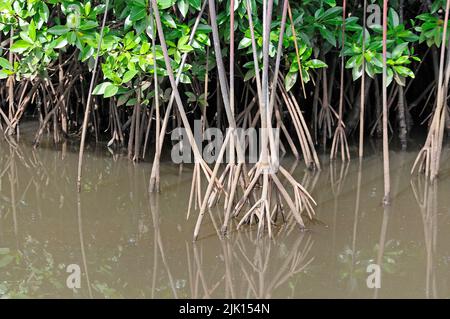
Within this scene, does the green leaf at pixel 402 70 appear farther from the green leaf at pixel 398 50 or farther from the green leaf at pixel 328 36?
the green leaf at pixel 328 36

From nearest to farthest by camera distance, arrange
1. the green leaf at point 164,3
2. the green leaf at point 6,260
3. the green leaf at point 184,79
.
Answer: the green leaf at point 6,260 < the green leaf at point 164,3 < the green leaf at point 184,79

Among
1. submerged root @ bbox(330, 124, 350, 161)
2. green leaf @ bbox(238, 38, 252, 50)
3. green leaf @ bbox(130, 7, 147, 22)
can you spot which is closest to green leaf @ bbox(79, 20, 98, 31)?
green leaf @ bbox(130, 7, 147, 22)

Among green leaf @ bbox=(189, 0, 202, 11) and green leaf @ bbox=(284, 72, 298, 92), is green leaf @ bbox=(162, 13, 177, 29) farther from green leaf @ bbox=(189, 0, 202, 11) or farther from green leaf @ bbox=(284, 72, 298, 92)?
green leaf @ bbox=(284, 72, 298, 92)

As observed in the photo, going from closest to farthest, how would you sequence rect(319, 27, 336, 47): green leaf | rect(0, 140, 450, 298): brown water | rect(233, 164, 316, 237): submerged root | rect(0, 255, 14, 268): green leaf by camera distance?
rect(0, 140, 450, 298): brown water, rect(0, 255, 14, 268): green leaf, rect(233, 164, 316, 237): submerged root, rect(319, 27, 336, 47): green leaf

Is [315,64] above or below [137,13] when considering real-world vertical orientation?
below

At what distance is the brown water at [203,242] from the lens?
3.46 m

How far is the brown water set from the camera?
11.3 feet

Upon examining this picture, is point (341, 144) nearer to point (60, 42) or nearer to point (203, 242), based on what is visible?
point (203, 242)

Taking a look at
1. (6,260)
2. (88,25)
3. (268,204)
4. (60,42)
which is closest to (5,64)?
(60,42)

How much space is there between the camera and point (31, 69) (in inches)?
211

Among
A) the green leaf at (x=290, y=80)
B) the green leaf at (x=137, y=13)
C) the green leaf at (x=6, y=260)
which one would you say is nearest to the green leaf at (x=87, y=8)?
the green leaf at (x=137, y=13)

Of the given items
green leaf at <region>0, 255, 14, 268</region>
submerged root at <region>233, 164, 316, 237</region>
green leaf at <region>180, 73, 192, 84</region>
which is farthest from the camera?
green leaf at <region>180, 73, 192, 84</region>

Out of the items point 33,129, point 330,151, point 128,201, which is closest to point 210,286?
point 128,201

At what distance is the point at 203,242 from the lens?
392cm
